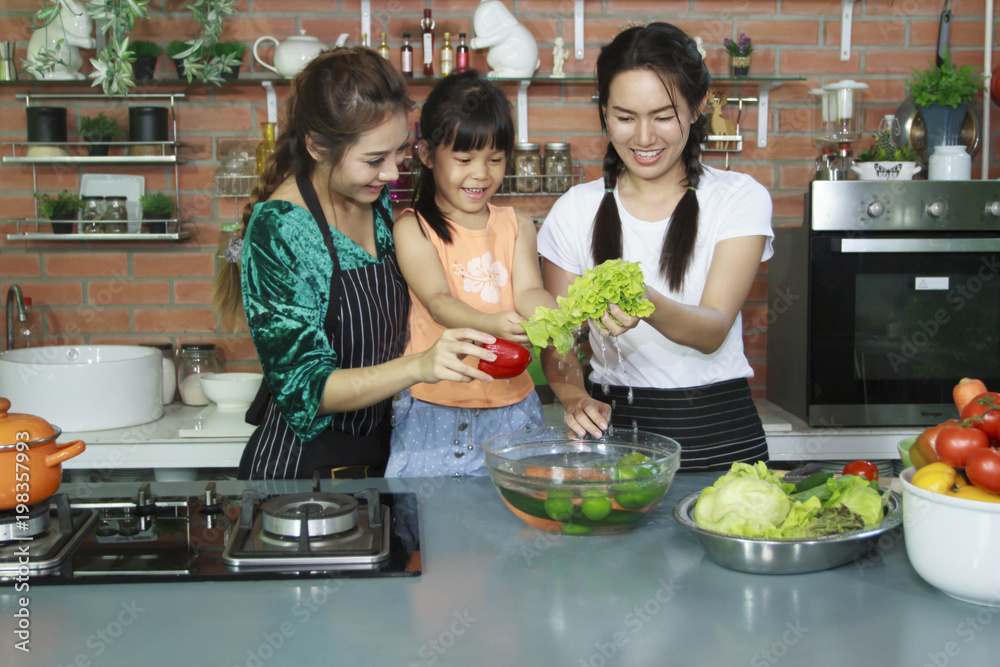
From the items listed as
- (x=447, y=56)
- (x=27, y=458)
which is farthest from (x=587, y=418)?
(x=447, y=56)

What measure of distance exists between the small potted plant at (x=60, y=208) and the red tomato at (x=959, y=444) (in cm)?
276

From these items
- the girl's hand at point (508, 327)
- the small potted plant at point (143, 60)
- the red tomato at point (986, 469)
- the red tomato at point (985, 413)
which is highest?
the small potted plant at point (143, 60)

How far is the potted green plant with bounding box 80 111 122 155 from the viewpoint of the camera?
2.90 m

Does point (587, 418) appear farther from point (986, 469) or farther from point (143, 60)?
point (143, 60)

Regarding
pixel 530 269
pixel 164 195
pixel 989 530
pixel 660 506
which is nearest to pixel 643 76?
pixel 530 269

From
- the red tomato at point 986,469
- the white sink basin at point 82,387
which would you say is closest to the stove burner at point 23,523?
the red tomato at point 986,469

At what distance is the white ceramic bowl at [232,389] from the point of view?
276 cm

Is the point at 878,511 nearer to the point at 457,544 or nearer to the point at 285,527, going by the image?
the point at 457,544

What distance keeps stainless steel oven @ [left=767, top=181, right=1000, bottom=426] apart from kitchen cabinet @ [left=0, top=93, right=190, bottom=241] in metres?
2.05

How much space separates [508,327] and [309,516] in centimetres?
52

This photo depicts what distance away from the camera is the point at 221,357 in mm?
3117

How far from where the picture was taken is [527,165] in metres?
2.95

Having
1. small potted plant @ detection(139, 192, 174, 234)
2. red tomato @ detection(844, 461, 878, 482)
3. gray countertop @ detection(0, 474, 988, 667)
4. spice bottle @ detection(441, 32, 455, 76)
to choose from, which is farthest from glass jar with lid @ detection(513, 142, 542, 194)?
gray countertop @ detection(0, 474, 988, 667)

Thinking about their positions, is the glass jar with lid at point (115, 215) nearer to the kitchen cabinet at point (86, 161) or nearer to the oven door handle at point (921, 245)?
the kitchen cabinet at point (86, 161)
